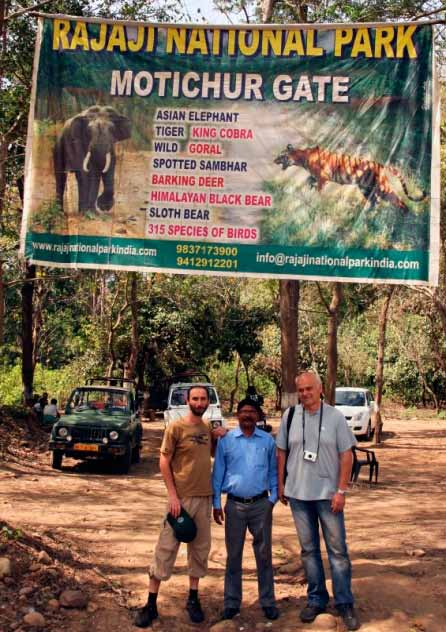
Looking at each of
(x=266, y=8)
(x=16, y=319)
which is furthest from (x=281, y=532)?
(x=16, y=319)

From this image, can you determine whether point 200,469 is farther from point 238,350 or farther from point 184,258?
point 238,350

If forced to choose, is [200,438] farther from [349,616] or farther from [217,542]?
[217,542]

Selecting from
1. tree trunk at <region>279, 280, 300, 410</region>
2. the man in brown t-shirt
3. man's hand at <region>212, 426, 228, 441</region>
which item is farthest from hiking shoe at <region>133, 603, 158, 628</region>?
tree trunk at <region>279, 280, 300, 410</region>

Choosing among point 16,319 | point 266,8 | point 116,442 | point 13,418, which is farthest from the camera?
point 16,319

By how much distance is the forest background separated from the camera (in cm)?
1355

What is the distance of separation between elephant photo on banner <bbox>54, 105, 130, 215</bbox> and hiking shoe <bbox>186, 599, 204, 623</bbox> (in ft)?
12.5

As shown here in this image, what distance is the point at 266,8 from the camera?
1214 centimetres

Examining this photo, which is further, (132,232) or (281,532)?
(281,532)

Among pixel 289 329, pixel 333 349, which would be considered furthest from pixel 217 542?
pixel 333 349

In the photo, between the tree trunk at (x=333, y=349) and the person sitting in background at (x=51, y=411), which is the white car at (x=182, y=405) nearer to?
the tree trunk at (x=333, y=349)

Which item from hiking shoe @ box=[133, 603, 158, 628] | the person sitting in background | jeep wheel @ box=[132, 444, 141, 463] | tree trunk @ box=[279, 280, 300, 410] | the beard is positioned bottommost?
jeep wheel @ box=[132, 444, 141, 463]

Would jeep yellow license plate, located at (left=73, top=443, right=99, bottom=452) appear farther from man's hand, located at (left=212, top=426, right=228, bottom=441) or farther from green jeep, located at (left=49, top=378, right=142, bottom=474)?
man's hand, located at (left=212, top=426, right=228, bottom=441)

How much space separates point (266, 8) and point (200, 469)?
358 inches

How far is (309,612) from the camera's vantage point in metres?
5.52
